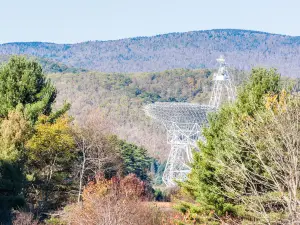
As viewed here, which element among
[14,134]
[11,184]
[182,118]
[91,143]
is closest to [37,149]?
[14,134]

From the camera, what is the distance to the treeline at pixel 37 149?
2006cm

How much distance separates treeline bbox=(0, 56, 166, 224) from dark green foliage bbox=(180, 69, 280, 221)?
263 inches

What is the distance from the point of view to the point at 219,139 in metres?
16.6

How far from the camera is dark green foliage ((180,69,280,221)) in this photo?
620 inches

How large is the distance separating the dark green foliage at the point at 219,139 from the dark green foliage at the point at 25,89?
455 inches

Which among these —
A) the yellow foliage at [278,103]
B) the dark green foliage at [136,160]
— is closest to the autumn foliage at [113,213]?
the yellow foliage at [278,103]

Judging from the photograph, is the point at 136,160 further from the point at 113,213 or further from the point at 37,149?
the point at 113,213

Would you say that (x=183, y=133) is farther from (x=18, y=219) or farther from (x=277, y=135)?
(x=277, y=135)

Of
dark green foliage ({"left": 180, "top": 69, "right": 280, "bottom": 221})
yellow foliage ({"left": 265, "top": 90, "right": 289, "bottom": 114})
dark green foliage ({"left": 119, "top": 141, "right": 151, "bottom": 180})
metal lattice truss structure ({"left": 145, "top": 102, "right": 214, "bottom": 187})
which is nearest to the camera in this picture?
yellow foliage ({"left": 265, "top": 90, "right": 289, "bottom": 114})

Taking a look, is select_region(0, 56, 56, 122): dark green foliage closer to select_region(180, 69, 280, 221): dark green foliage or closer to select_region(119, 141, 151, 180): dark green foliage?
select_region(180, 69, 280, 221): dark green foliage

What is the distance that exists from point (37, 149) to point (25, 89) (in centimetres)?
462

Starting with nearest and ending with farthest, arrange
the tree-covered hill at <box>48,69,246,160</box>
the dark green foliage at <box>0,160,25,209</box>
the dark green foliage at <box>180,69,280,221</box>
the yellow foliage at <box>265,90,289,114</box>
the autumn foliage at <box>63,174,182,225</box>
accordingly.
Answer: the yellow foliage at <box>265,90,289,114</box>
the autumn foliage at <box>63,174,182,225</box>
the dark green foliage at <box>180,69,280,221</box>
the dark green foliage at <box>0,160,25,209</box>
the tree-covered hill at <box>48,69,246,160</box>

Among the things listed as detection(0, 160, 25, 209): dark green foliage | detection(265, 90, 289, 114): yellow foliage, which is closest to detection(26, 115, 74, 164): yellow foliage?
detection(0, 160, 25, 209): dark green foliage

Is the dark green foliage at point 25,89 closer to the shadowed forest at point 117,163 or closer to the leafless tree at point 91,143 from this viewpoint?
the shadowed forest at point 117,163
